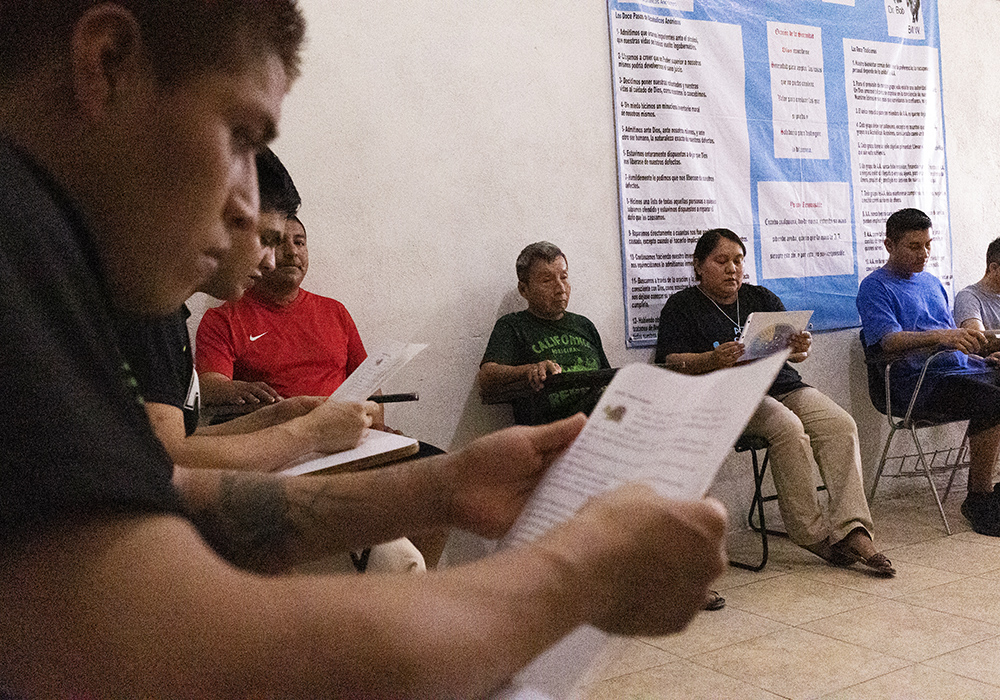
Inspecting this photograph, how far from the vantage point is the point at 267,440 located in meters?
1.67

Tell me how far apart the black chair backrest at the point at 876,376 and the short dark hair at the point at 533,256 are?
177cm

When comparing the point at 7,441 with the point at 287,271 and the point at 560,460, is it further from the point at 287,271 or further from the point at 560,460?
the point at 287,271

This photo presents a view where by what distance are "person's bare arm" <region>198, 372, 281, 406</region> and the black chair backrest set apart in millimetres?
2926

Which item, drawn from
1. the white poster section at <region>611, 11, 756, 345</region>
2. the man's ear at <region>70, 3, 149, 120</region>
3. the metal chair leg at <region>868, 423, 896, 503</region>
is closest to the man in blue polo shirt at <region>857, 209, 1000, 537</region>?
the metal chair leg at <region>868, 423, 896, 503</region>

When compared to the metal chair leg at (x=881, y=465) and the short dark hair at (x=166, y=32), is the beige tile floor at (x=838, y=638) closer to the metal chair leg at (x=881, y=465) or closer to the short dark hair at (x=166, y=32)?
the metal chair leg at (x=881, y=465)

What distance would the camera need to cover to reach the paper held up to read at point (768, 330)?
2910 mm

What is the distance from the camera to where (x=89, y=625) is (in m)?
0.45

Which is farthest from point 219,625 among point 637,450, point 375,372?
point 375,372

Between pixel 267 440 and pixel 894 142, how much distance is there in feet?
13.4

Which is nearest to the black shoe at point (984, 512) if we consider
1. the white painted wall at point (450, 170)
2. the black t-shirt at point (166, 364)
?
the white painted wall at point (450, 170)

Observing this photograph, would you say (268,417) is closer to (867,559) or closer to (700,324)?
(700,324)

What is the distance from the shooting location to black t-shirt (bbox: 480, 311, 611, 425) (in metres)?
3.17

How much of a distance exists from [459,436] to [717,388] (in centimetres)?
264

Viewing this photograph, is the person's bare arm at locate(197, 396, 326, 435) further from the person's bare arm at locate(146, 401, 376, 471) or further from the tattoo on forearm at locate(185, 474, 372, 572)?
the tattoo on forearm at locate(185, 474, 372, 572)
